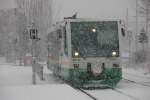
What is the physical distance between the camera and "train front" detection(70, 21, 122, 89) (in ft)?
69.6

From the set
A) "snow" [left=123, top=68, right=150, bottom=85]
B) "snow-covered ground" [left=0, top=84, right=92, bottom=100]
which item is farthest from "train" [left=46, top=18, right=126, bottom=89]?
"snow" [left=123, top=68, right=150, bottom=85]

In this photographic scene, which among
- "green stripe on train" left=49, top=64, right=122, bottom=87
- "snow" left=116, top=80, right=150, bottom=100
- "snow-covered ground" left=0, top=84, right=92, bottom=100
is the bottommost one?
"snow" left=116, top=80, right=150, bottom=100

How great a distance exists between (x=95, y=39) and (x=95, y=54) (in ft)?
2.46

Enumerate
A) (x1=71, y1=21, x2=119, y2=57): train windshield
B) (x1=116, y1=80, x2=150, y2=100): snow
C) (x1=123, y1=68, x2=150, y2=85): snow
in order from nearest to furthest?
1. (x1=116, y1=80, x2=150, y2=100): snow
2. (x1=71, y1=21, x2=119, y2=57): train windshield
3. (x1=123, y1=68, x2=150, y2=85): snow

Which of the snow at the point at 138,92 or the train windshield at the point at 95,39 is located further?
the train windshield at the point at 95,39

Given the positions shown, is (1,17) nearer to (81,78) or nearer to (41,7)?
(41,7)

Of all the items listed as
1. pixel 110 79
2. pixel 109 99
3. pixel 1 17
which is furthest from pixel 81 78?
pixel 1 17

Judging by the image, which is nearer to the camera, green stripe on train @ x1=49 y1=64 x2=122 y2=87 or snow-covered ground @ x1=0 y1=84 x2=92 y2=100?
snow-covered ground @ x1=0 y1=84 x2=92 y2=100

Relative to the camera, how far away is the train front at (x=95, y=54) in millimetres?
21219

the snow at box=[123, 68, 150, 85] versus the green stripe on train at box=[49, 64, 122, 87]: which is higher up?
the green stripe on train at box=[49, 64, 122, 87]

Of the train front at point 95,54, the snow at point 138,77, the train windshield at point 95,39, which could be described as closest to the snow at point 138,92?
the train front at point 95,54

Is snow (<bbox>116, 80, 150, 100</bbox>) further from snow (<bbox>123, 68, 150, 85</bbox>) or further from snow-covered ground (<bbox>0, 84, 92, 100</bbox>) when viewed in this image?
snow (<bbox>123, 68, 150, 85</bbox>)

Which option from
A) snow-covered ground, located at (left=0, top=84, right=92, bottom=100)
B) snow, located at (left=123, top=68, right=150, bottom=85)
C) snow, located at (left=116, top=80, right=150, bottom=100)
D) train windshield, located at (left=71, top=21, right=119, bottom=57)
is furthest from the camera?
snow, located at (left=123, top=68, right=150, bottom=85)

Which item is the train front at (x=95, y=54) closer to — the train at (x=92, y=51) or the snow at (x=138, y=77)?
the train at (x=92, y=51)
